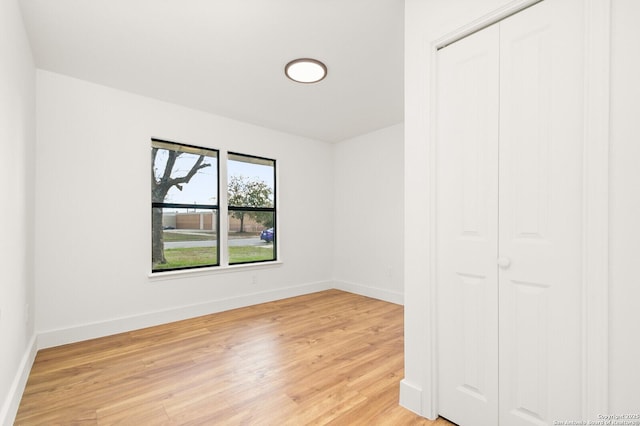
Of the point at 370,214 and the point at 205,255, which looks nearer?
the point at 205,255

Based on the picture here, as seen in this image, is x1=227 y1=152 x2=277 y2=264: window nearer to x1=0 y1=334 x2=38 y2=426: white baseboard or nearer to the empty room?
the empty room

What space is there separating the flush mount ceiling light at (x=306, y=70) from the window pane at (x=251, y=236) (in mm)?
2065

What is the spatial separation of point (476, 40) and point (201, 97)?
2759mm

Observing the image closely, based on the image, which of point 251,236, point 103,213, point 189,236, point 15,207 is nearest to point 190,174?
point 189,236

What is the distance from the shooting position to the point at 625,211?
3.86 feet

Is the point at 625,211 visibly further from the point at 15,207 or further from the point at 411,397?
the point at 15,207

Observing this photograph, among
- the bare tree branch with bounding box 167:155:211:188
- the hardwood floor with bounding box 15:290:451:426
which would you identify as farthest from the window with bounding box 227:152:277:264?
the hardwood floor with bounding box 15:290:451:426

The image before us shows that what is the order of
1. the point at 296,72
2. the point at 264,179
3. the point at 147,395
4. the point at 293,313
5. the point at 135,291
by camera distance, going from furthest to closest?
the point at 264,179 < the point at 293,313 < the point at 135,291 < the point at 296,72 < the point at 147,395

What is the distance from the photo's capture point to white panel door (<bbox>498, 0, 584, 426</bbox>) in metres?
1.31

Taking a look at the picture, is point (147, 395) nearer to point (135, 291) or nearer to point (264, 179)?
point (135, 291)

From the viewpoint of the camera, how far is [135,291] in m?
3.22

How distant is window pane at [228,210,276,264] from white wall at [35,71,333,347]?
0.38 metres

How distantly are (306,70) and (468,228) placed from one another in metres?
1.97

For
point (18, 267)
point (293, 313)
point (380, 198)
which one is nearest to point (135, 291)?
point (18, 267)
